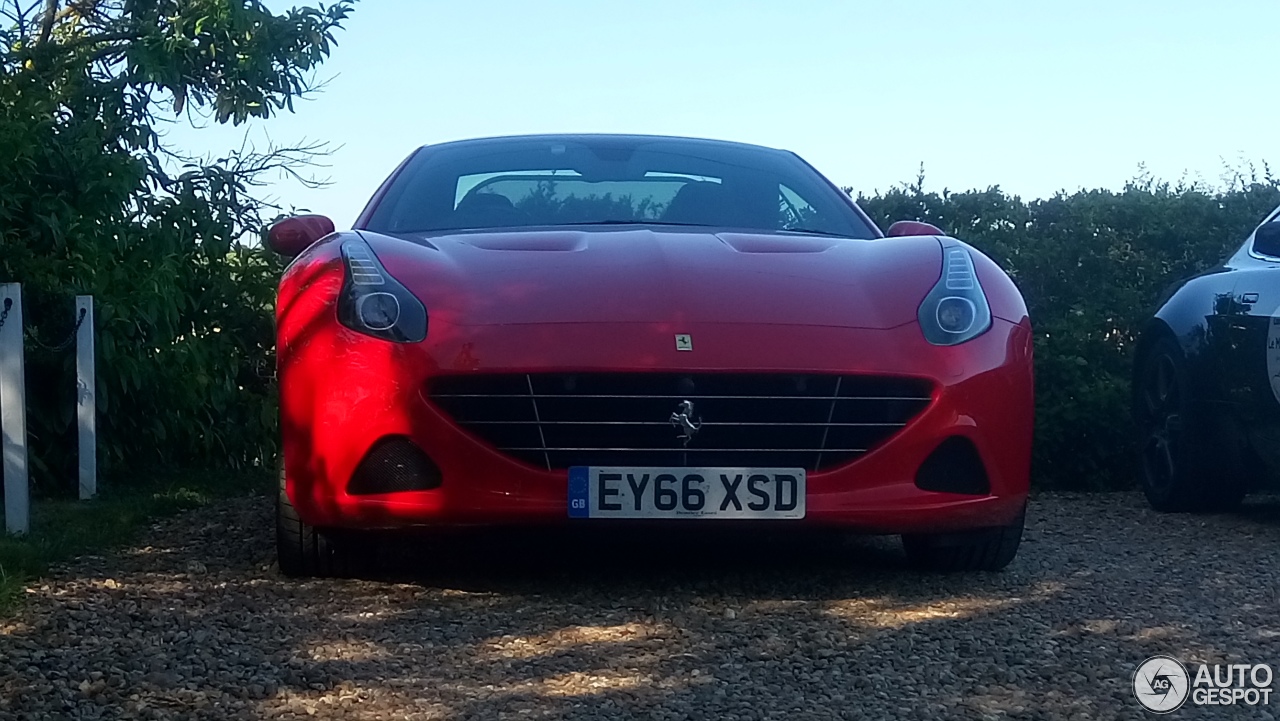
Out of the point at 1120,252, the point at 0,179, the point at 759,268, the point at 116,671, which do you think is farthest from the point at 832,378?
the point at 1120,252

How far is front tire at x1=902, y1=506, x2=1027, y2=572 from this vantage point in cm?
426

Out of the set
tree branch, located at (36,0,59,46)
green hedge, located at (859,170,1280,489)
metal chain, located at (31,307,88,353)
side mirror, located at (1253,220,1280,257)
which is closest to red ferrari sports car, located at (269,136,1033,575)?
side mirror, located at (1253,220,1280,257)

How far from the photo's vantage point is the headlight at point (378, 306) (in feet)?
12.9

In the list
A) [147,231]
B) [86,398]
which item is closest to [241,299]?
[147,231]

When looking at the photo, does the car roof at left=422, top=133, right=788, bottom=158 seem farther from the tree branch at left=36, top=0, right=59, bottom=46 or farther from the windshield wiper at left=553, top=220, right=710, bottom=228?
the tree branch at left=36, top=0, right=59, bottom=46

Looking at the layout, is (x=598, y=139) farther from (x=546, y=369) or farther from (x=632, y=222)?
(x=546, y=369)

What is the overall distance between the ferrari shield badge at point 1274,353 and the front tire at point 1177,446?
393 millimetres

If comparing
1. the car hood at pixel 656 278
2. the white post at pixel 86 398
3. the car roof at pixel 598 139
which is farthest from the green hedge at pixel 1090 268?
the white post at pixel 86 398

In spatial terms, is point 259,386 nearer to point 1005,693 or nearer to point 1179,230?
point 1179,230

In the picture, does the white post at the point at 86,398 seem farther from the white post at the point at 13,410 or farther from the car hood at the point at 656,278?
the car hood at the point at 656,278

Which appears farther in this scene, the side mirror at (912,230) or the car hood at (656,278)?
the side mirror at (912,230)

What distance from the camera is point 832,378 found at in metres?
3.90

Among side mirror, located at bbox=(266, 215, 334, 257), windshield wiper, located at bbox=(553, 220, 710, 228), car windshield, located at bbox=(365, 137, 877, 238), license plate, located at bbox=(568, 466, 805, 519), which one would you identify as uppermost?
car windshield, located at bbox=(365, 137, 877, 238)

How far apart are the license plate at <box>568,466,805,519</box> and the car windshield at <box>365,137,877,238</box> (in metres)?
1.24
